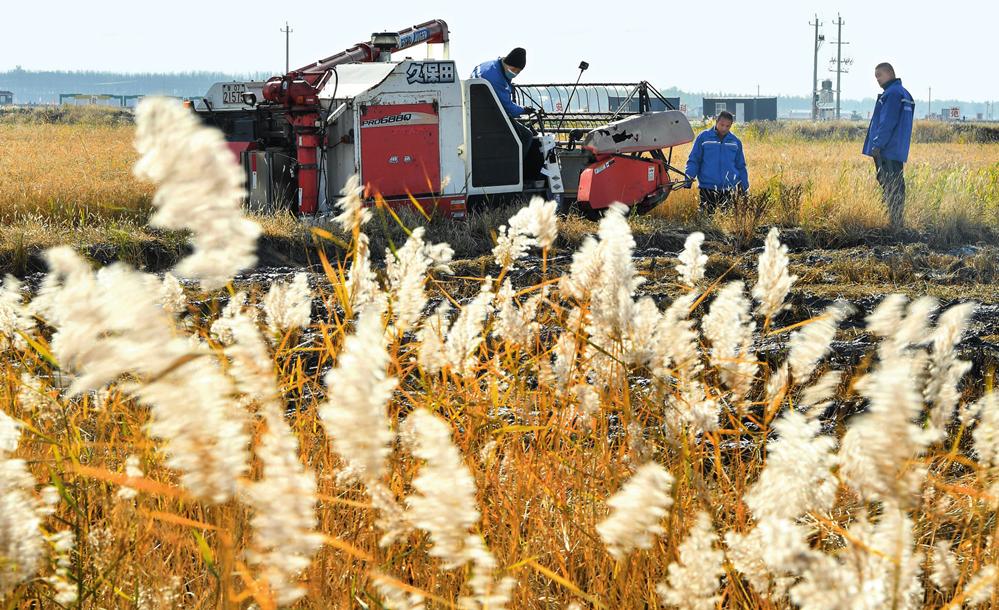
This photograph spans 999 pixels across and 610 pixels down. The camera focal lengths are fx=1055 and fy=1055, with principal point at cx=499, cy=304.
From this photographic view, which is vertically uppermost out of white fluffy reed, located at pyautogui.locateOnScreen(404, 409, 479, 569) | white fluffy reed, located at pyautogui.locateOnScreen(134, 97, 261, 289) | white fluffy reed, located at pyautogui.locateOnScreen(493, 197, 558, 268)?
white fluffy reed, located at pyautogui.locateOnScreen(134, 97, 261, 289)

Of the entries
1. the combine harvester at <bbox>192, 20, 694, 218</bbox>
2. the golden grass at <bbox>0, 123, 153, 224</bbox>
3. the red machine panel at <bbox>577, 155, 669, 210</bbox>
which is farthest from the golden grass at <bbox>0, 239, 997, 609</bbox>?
the red machine panel at <bbox>577, 155, 669, 210</bbox>

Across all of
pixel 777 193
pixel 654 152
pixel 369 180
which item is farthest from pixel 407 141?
pixel 777 193

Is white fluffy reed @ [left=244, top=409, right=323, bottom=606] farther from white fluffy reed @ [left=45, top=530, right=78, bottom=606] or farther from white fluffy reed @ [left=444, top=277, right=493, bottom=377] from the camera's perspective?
white fluffy reed @ [left=444, top=277, right=493, bottom=377]

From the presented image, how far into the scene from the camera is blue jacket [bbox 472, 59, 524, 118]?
1073 cm

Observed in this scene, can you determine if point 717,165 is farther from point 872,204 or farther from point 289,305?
point 289,305

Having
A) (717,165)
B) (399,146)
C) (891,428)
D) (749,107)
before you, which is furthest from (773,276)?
(749,107)

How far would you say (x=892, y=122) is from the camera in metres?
11.4

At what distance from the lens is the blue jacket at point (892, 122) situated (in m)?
11.4

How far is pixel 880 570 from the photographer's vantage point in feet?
4.23

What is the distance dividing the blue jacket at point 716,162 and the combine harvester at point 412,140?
0.22 m

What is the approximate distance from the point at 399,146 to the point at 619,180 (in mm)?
2611

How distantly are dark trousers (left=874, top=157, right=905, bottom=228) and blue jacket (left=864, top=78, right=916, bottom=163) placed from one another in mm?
169

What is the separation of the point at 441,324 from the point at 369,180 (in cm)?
727

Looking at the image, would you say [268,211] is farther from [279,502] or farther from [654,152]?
[279,502]
